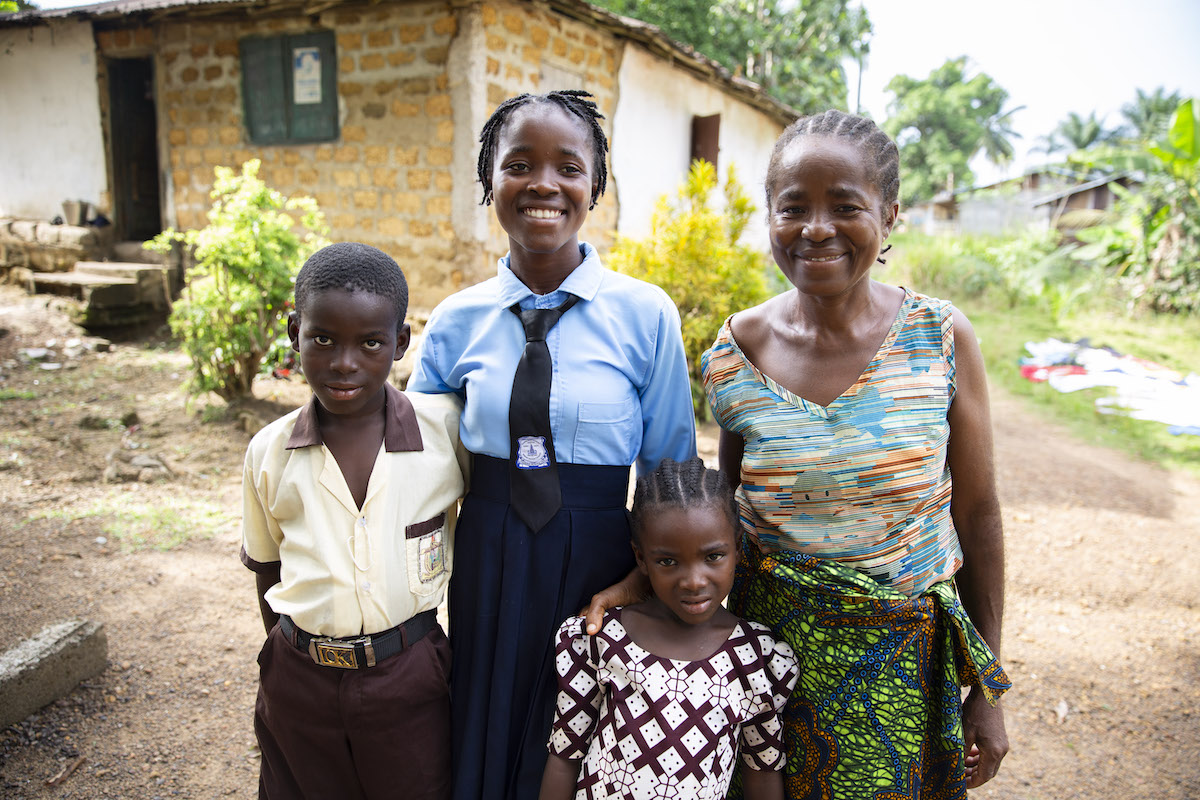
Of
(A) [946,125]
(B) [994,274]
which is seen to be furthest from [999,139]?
(B) [994,274]

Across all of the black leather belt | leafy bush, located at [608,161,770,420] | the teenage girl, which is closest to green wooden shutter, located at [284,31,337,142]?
leafy bush, located at [608,161,770,420]

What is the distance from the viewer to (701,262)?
543 centimetres

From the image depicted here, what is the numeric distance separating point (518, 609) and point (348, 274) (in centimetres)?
79

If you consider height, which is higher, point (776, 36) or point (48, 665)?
point (776, 36)

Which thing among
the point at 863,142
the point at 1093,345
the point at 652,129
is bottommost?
the point at 1093,345

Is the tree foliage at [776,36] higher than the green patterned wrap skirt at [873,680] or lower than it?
higher

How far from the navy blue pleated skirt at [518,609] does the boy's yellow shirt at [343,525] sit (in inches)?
4.9

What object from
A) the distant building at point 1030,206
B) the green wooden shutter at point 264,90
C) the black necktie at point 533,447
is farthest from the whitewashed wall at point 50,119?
the distant building at point 1030,206

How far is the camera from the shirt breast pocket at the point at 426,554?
1590 mm

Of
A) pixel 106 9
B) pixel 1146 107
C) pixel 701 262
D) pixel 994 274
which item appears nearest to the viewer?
pixel 701 262

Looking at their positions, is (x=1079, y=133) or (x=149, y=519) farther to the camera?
(x=1079, y=133)

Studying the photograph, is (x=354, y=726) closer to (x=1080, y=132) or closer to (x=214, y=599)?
(x=214, y=599)

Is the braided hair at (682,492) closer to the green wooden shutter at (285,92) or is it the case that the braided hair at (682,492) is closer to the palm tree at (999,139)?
the green wooden shutter at (285,92)

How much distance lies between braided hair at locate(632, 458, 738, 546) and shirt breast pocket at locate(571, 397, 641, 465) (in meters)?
0.09
